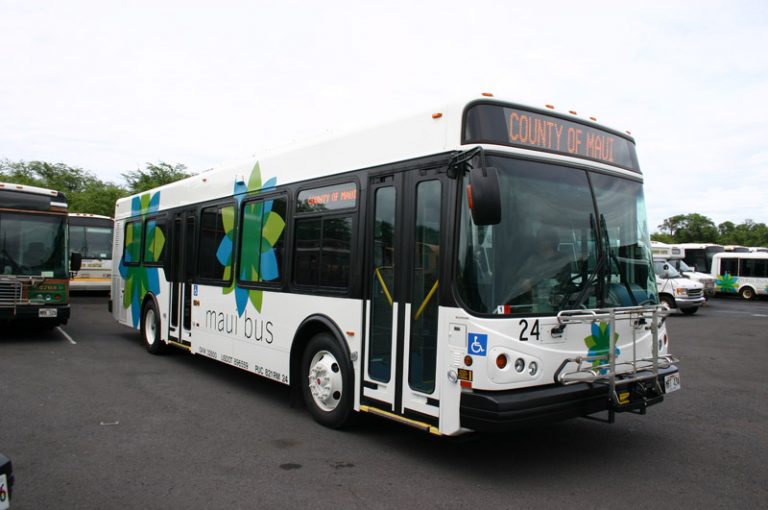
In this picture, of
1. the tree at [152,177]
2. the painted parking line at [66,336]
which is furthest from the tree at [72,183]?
the painted parking line at [66,336]

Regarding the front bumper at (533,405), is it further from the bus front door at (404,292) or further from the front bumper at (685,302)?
the front bumper at (685,302)

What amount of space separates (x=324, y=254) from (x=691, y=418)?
4779 millimetres

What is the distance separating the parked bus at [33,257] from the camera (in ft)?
38.2

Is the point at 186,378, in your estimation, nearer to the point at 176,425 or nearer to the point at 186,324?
the point at 186,324

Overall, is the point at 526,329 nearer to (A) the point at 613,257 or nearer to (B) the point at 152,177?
(A) the point at 613,257

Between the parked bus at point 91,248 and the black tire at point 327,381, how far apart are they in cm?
2000

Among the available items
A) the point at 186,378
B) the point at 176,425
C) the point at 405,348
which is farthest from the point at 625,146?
the point at 186,378

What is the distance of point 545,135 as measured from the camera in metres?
5.36

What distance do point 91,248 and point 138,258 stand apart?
1373 cm

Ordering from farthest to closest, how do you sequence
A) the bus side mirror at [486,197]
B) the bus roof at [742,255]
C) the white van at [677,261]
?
the bus roof at [742,255]
the white van at [677,261]
the bus side mirror at [486,197]

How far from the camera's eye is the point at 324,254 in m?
6.62

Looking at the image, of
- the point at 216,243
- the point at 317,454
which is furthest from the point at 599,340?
the point at 216,243

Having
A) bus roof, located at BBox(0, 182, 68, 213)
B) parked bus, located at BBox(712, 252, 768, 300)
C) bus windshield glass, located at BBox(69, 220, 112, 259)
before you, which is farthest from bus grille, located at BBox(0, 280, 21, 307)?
parked bus, located at BBox(712, 252, 768, 300)

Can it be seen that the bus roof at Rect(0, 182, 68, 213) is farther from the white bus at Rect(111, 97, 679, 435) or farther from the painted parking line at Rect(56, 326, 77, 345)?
the white bus at Rect(111, 97, 679, 435)
